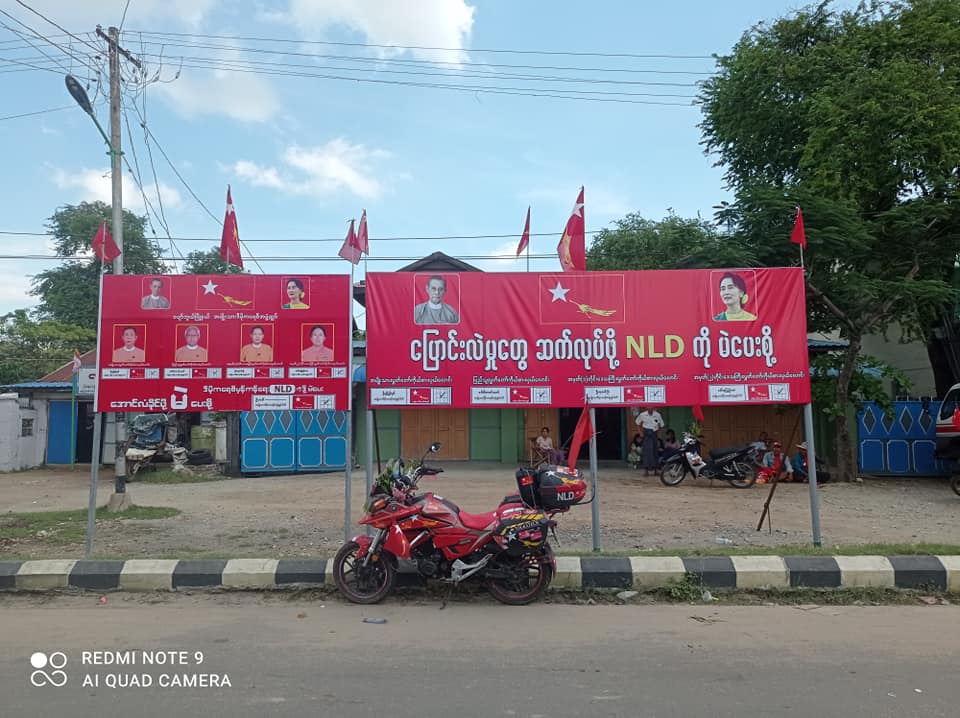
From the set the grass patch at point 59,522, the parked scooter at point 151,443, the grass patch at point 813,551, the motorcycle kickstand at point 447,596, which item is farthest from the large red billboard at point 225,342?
the parked scooter at point 151,443

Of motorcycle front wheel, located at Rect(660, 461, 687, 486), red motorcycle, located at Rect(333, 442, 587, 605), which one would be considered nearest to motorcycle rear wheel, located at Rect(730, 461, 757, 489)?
motorcycle front wheel, located at Rect(660, 461, 687, 486)

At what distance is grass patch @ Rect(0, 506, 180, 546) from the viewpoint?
8.45m

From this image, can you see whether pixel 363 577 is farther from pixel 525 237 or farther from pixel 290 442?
pixel 290 442

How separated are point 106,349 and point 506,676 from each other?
17.3 ft

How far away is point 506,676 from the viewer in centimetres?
437

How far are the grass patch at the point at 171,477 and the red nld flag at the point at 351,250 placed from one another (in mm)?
9300

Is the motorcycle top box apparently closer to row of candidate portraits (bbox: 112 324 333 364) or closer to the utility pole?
row of candidate portraits (bbox: 112 324 333 364)

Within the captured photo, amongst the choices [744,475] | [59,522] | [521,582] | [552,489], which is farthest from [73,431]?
[552,489]

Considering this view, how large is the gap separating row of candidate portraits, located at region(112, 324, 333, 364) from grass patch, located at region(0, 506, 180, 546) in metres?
2.67

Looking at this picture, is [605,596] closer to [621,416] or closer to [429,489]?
[429,489]

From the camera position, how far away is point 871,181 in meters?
13.8

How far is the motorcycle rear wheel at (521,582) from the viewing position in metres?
5.98

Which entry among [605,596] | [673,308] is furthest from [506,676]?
[673,308]

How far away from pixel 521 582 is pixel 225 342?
3811mm
